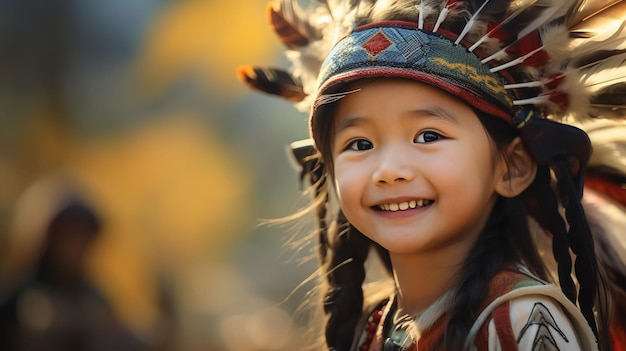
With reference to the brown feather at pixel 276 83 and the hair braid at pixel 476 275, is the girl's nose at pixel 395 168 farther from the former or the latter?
the brown feather at pixel 276 83

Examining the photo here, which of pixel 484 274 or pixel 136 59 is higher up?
pixel 484 274

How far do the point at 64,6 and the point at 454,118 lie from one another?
386cm

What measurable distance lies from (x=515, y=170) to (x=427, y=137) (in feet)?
0.84

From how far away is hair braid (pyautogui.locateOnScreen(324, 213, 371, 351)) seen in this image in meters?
2.11

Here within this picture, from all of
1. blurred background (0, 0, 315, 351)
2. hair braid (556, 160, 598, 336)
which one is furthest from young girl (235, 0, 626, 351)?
blurred background (0, 0, 315, 351)

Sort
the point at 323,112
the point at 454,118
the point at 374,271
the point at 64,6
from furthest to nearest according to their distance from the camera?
1. the point at 64,6
2. the point at 374,271
3. the point at 323,112
4. the point at 454,118

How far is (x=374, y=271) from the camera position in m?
2.23

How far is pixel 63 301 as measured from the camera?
11.0 feet

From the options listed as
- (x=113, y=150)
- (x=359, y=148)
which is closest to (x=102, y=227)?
(x=113, y=150)

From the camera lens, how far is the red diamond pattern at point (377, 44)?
1672 millimetres

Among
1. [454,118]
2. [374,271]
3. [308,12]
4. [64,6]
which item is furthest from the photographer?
[64,6]

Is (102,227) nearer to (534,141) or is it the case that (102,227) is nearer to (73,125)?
(73,125)

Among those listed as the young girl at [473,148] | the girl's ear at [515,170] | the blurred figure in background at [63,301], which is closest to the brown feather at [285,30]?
the young girl at [473,148]

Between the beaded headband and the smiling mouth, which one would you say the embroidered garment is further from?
the beaded headband
